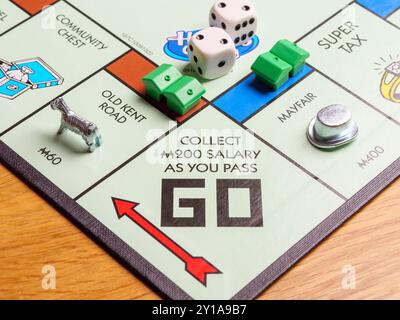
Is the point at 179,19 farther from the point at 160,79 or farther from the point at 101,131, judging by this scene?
the point at 101,131

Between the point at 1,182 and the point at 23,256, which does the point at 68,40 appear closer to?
the point at 1,182

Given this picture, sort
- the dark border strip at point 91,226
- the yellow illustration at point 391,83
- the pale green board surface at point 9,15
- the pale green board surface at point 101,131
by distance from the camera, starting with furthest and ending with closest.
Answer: the pale green board surface at point 9,15 < the yellow illustration at point 391,83 < the pale green board surface at point 101,131 < the dark border strip at point 91,226

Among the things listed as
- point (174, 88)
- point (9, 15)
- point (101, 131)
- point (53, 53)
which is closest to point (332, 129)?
point (174, 88)

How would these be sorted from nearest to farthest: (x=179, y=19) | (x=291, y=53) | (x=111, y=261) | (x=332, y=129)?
1. (x=111, y=261)
2. (x=332, y=129)
3. (x=291, y=53)
4. (x=179, y=19)

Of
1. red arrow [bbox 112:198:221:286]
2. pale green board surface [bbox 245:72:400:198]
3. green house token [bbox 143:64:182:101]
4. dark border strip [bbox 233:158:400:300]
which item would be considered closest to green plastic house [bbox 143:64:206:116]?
green house token [bbox 143:64:182:101]

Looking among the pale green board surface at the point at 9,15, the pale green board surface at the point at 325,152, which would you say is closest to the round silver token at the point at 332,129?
the pale green board surface at the point at 325,152

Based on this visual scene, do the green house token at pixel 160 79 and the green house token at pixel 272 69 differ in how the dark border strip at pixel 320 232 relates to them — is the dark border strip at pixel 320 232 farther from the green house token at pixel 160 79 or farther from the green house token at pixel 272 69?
the green house token at pixel 160 79
